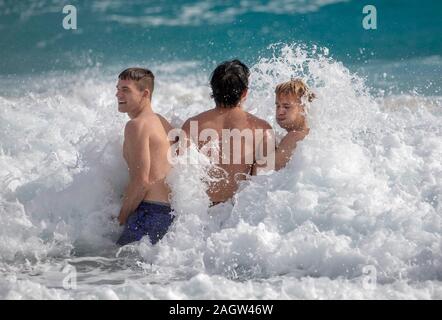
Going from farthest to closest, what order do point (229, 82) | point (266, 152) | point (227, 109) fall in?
point (266, 152) < point (227, 109) < point (229, 82)

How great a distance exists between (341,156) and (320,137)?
11.5 inches

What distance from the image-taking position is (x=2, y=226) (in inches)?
235

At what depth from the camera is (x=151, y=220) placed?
5.48 m

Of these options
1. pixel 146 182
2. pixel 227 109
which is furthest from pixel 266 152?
pixel 146 182

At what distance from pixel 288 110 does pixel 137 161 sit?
55.4 inches

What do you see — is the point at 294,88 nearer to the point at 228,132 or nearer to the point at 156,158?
the point at 228,132

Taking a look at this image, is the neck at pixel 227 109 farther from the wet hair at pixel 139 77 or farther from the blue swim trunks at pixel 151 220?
the blue swim trunks at pixel 151 220

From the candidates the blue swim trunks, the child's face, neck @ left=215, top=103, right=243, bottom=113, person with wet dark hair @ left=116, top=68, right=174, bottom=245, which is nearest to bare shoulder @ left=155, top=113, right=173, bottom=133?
person with wet dark hair @ left=116, top=68, right=174, bottom=245

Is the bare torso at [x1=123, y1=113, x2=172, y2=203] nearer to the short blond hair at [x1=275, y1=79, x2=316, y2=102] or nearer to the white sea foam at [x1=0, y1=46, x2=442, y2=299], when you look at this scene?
the white sea foam at [x1=0, y1=46, x2=442, y2=299]

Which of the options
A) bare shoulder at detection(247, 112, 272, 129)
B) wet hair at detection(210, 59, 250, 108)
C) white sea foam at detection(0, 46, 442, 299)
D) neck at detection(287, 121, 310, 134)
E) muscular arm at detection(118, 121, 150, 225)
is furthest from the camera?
neck at detection(287, 121, 310, 134)

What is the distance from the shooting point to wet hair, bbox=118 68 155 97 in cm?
573

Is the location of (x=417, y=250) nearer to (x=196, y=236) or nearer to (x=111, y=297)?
(x=196, y=236)

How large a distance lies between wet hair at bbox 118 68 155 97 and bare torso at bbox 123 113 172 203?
0.31m

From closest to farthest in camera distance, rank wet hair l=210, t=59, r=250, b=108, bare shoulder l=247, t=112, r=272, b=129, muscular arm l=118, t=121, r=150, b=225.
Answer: muscular arm l=118, t=121, r=150, b=225, wet hair l=210, t=59, r=250, b=108, bare shoulder l=247, t=112, r=272, b=129
